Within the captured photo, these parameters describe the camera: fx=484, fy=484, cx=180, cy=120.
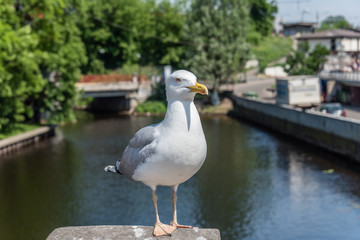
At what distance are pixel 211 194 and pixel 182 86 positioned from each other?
23.6 m

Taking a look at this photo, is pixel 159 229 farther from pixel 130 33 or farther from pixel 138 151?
pixel 130 33

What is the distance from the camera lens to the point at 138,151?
8367mm

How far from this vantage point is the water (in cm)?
2575

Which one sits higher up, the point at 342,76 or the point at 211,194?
the point at 342,76

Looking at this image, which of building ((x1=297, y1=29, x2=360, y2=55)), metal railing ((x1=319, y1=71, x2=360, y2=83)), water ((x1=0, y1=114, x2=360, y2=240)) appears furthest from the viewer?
building ((x1=297, y1=29, x2=360, y2=55))

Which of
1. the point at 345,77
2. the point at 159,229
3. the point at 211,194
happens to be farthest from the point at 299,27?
the point at 159,229

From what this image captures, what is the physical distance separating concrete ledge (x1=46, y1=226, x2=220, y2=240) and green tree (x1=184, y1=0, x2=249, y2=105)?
2386 inches

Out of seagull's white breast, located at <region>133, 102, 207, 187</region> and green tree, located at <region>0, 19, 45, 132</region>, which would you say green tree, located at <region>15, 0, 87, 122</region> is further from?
seagull's white breast, located at <region>133, 102, 207, 187</region>

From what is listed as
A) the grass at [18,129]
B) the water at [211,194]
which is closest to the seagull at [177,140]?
the water at [211,194]

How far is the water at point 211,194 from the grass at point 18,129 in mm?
3052

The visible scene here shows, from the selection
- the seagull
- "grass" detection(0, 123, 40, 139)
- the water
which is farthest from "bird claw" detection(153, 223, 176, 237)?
"grass" detection(0, 123, 40, 139)

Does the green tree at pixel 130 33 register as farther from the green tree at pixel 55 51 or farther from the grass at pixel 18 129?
the grass at pixel 18 129

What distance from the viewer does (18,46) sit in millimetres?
39344

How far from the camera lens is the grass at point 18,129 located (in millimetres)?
45859
